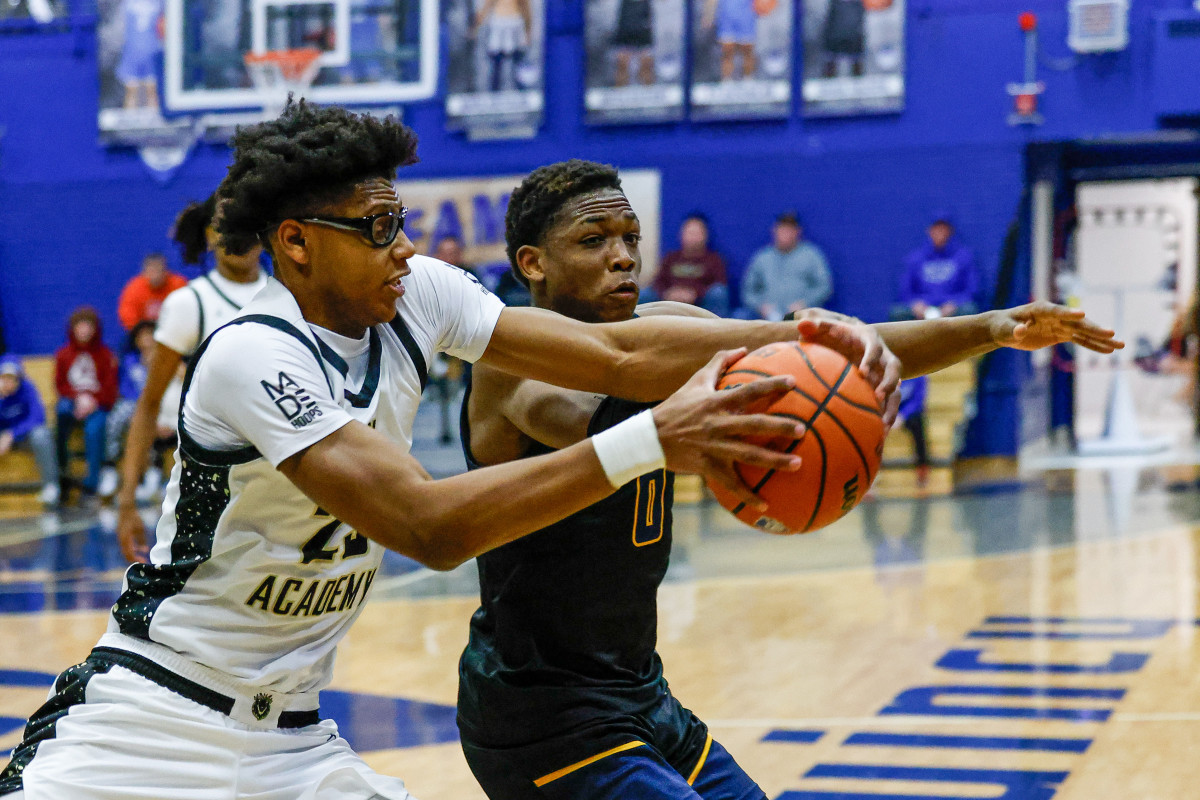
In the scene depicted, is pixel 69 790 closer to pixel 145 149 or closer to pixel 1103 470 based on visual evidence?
pixel 1103 470

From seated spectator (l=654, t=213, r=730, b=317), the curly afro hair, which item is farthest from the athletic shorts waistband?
seated spectator (l=654, t=213, r=730, b=317)

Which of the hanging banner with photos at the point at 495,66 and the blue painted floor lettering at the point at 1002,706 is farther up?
the hanging banner with photos at the point at 495,66

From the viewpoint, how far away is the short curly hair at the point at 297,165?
2369mm

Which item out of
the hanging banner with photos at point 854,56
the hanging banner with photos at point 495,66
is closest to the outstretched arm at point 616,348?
the hanging banner with photos at point 854,56

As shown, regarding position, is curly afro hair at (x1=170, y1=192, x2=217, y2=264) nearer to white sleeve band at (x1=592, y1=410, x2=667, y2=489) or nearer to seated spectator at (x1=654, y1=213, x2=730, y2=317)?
white sleeve band at (x1=592, y1=410, x2=667, y2=489)

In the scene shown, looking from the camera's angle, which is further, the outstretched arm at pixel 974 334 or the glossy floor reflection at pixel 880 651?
the glossy floor reflection at pixel 880 651

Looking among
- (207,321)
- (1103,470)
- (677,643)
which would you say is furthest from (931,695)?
(1103,470)

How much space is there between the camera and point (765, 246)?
14.3 m

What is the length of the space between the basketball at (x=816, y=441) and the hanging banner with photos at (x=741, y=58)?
39.7ft

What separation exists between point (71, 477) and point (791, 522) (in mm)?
12212

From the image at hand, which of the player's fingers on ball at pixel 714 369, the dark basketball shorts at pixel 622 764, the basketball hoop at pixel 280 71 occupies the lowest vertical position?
the dark basketball shorts at pixel 622 764

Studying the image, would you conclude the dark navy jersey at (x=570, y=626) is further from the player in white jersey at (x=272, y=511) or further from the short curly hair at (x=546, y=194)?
the short curly hair at (x=546, y=194)

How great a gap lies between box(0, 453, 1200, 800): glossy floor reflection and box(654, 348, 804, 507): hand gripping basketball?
2.59 metres

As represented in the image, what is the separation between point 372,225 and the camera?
2.40m
